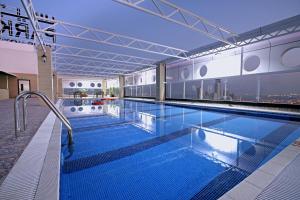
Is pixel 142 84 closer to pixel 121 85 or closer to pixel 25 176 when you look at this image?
pixel 121 85

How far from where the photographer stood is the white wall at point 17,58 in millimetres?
9694

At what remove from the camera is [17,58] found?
10.5 metres

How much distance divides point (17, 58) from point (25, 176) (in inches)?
493

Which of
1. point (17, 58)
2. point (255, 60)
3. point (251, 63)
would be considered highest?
point (17, 58)

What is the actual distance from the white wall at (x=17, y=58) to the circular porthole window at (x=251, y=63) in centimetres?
1187

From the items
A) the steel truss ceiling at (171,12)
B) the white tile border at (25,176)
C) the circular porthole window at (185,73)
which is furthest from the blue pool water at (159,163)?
the circular porthole window at (185,73)

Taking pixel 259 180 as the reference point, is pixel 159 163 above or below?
below

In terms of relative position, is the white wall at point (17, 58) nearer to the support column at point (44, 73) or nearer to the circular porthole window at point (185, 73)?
the support column at point (44, 73)

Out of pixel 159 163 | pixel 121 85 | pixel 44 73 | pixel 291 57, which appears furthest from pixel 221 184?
pixel 121 85

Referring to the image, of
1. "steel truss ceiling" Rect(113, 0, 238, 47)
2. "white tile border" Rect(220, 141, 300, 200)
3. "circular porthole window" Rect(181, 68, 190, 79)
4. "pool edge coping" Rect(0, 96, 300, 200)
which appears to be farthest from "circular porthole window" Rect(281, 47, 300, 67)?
"pool edge coping" Rect(0, 96, 300, 200)

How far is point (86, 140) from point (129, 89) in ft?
63.8

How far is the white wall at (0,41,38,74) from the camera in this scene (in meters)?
9.69

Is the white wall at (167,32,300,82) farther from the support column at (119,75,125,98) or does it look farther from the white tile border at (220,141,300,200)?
the support column at (119,75,125,98)

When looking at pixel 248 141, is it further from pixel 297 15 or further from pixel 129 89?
pixel 129 89
